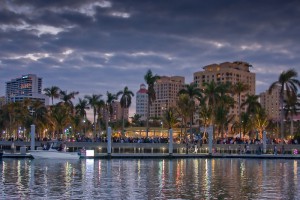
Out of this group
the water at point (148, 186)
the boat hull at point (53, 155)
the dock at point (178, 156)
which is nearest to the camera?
the water at point (148, 186)

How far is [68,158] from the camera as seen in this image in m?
71.6

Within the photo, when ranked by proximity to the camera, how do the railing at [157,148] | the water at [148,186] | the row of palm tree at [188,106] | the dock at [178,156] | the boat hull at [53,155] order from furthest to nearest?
the row of palm tree at [188,106] → the railing at [157,148] → the dock at [178,156] → the boat hull at [53,155] → the water at [148,186]

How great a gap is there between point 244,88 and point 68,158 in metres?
60.5

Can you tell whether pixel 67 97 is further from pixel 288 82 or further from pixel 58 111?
pixel 288 82

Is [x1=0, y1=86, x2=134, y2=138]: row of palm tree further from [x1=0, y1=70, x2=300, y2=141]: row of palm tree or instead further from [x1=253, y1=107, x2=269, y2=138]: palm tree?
[x1=253, y1=107, x2=269, y2=138]: palm tree

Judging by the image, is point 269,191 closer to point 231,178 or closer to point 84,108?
point 231,178

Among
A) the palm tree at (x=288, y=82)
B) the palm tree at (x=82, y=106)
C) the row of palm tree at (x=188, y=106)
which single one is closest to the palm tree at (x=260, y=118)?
the row of palm tree at (x=188, y=106)

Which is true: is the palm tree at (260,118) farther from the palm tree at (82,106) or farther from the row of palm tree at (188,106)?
the palm tree at (82,106)

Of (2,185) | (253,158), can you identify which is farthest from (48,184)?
(253,158)

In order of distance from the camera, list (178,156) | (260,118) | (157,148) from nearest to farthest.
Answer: (178,156) < (157,148) < (260,118)

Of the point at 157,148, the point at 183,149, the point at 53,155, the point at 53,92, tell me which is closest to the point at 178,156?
the point at 183,149

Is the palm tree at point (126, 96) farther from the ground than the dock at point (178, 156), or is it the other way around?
the palm tree at point (126, 96)

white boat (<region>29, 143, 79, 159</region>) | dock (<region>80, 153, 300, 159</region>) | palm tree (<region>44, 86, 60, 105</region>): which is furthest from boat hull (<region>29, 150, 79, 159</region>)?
palm tree (<region>44, 86, 60, 105</region>)

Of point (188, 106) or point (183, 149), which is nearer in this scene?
point (183, 149)
